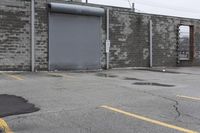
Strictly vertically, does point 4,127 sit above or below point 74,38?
below

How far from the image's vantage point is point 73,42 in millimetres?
24125

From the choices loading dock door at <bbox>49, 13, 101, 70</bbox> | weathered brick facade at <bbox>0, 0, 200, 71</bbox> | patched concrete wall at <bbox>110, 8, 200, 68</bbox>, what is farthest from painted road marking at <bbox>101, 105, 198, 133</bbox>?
patched concrete wall at <bbox>110, 8, 200, 68</bbox>

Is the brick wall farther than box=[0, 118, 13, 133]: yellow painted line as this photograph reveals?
Yes

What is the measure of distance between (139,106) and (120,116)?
4.94ft

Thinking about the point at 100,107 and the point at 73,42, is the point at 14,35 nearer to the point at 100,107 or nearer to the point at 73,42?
the point at 73,42

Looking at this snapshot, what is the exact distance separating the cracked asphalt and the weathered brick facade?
21.2 feet

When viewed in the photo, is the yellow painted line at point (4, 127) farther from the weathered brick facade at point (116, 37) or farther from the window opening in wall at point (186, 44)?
the window opening in wall at point (186, 44)

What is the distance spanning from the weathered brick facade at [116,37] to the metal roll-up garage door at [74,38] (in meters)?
0.47

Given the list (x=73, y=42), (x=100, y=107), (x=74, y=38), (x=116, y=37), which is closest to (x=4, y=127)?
(x=100, y=107)

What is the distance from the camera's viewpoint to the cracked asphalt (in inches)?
325

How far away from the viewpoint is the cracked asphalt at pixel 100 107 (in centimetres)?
825

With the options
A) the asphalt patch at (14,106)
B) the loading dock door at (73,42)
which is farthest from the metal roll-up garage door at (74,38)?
the asphalt patch at (14,106)

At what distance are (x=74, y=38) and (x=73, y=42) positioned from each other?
25cm

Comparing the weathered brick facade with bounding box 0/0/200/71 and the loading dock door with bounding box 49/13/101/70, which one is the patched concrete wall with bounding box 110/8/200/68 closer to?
the weathered brick facade with bounding box 0/0/200/71
